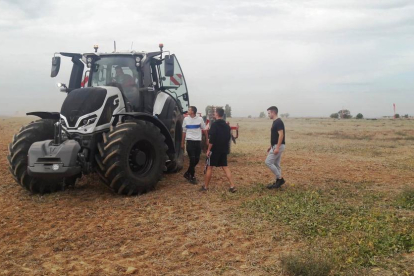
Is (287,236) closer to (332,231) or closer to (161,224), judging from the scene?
(332,231)

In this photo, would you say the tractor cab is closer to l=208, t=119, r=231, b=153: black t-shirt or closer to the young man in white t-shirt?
the young man in white t-shirt

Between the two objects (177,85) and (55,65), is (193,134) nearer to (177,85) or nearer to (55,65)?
(177,85)

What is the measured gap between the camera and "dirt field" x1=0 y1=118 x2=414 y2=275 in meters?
3.87

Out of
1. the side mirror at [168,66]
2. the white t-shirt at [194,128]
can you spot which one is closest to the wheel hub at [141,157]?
the white t-shirt at [194,128]

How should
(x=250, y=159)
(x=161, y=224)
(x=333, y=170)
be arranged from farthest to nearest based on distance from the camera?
(x=250, y=159)
(x=333, y=170)
(x=161, y=224)

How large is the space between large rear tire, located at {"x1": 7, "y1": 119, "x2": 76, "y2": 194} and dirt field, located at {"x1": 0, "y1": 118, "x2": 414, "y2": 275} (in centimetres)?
20

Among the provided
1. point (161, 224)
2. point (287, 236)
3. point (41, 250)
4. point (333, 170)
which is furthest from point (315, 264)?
point (333, 170)

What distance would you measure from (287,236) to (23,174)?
4685 mm

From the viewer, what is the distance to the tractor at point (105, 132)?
613 centimetres

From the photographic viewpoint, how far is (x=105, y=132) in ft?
22.6

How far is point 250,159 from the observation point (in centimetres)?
1180

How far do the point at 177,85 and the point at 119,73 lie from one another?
5.81 ft

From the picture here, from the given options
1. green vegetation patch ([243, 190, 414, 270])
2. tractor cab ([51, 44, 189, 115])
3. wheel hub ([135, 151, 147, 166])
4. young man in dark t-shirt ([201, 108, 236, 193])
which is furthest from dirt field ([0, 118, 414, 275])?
tractor cab ([51, 44, 189, 115])

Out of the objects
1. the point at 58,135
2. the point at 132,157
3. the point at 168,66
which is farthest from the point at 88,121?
the point at 168,66
